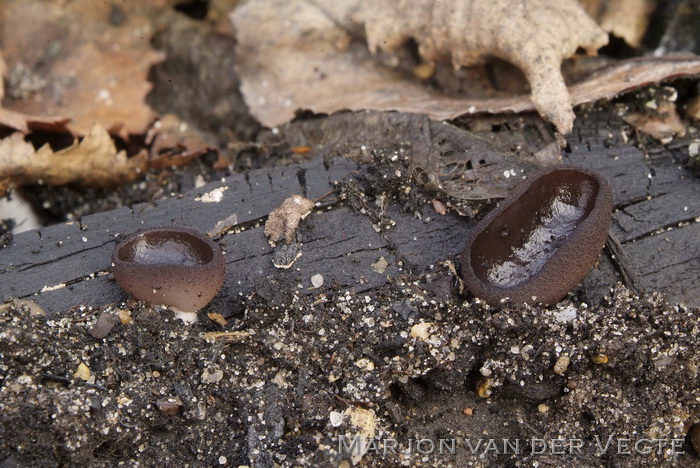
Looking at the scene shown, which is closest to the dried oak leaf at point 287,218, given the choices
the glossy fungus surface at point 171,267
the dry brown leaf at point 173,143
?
the glossy fungus surface at point 171,267

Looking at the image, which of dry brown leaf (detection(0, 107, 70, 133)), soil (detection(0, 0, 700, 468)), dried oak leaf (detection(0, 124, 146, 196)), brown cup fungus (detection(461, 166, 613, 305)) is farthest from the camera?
dry brown leaf (detection(0, 107, 70, 133))

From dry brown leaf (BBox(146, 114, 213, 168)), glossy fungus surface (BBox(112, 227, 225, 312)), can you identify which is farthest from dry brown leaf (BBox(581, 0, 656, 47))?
glossy fungus surface (BBox(112, 227, 225, 312))

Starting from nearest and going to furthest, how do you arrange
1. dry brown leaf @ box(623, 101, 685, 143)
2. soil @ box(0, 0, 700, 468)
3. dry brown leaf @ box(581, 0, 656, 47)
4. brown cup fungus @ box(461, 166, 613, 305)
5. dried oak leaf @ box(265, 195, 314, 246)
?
soil @ box(0, 0, 700, 468) < brown cup fungus @ box(461, 166, 613, 305) < dried oak leaf @ box(265, 195, 314, 246) < dry brown leaf @ box(623, 101, 685, 143) < dry brown leaf @ box(581, 0, 656, 47)

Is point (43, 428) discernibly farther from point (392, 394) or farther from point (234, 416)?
point (392, 394)

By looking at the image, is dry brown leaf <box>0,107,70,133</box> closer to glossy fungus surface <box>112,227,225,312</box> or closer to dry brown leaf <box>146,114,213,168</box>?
dry brown leaf <box>146,114,213,168</box>

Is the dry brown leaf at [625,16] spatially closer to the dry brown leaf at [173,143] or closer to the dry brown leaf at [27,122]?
the dry brown leaf at [173,143]

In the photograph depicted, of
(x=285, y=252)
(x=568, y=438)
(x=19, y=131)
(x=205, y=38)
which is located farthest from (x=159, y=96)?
(x=568, y=438)
